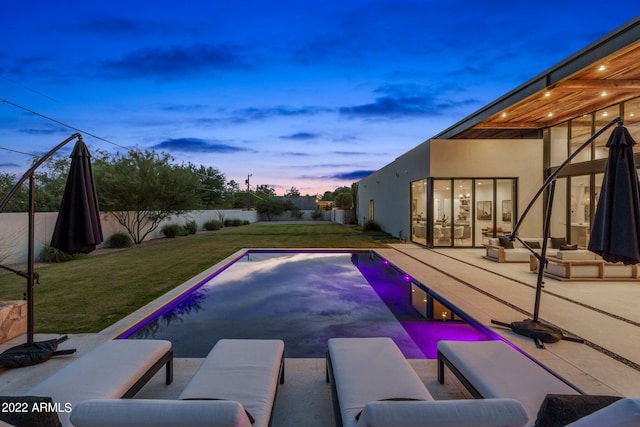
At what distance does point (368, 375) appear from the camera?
2561 millimetres

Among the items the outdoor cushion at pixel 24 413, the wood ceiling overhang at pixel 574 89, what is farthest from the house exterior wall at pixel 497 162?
the outdoor cushion at pixel 24 413

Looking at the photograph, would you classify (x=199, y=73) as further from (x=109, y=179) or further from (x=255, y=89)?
(x=109, y=179)

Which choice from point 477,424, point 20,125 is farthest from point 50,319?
point 20,125

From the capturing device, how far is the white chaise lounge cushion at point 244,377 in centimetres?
222

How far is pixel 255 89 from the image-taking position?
1758 cm

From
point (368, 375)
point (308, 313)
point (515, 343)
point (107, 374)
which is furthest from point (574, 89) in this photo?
point (107, 374)

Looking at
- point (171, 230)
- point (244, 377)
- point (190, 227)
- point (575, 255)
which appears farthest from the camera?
point (190, 227)

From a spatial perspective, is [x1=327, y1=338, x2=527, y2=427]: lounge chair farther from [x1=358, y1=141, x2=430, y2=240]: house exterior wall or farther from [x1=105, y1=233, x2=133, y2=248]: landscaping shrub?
[x1=105, y1=233, x2=133, y2=248]: landscaping shrub

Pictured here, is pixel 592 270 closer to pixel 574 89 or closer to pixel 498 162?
pixel 574 89

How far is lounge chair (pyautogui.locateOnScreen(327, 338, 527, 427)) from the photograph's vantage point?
1.44 meters

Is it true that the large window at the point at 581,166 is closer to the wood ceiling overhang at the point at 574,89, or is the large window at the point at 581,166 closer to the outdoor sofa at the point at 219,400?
the wood ceiling overhang at the point at 574,89

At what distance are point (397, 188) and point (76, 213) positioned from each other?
14.6 meters

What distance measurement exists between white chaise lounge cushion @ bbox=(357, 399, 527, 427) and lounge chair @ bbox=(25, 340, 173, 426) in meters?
1.84

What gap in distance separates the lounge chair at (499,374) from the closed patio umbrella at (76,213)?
4137 millimetres
